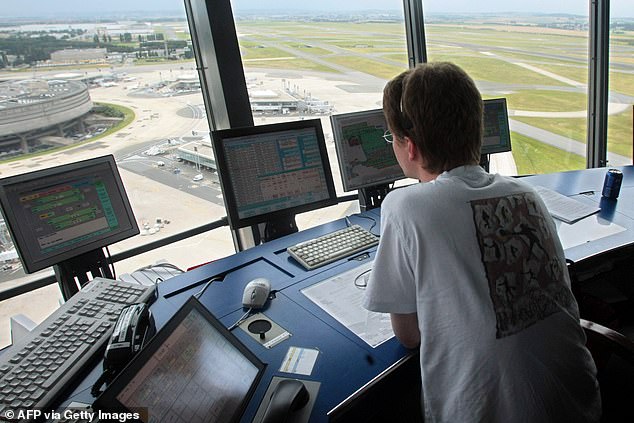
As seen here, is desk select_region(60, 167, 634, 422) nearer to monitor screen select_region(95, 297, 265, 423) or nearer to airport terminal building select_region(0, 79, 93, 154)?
monitor screen select_region(95, 297, 265, 423)

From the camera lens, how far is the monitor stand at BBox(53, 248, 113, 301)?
5.39 ft

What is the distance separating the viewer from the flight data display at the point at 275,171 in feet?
6.37

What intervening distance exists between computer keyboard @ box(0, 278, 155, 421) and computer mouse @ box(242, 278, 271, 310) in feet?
1.17

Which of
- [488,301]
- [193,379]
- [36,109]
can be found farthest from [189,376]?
[36,109]

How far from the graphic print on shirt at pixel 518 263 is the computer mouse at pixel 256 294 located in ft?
2.55

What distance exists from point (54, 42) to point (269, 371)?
200 centimetres

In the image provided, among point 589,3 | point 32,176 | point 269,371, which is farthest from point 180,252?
point 589,3

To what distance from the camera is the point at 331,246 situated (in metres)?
1.89

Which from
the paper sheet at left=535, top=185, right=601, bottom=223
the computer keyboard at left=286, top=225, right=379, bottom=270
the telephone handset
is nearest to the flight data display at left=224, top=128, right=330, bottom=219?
the computer keyboard at left=286, top=225, right=379, bottom=270

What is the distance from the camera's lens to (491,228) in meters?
1.03

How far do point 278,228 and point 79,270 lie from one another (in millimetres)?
852

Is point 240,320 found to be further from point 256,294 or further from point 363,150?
point 363,150

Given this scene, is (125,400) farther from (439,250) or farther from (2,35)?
(2,35)

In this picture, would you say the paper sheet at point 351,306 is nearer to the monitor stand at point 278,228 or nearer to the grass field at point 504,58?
the monitor stand at point 278,228
